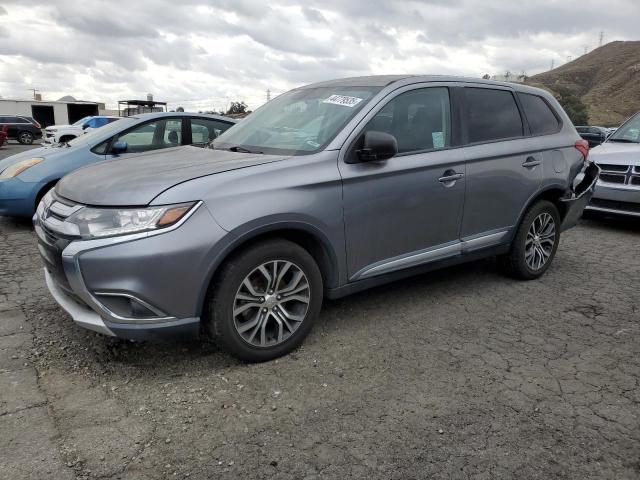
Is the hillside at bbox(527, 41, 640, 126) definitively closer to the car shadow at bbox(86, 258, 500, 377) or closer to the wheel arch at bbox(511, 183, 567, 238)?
the wheel arch at bbox(511, 183, 567, 238)

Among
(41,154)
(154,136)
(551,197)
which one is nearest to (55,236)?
(551,197)

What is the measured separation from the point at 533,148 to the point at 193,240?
328cm

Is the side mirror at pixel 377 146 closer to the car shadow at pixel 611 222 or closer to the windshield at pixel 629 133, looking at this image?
the car shadow at pixel 611 222

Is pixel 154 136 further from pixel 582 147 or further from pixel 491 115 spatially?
pixel 582 147

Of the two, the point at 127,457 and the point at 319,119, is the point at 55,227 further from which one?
the point at 319,119

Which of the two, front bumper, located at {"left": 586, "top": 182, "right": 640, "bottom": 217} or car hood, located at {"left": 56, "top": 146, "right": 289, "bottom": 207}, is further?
front bumper, located at {"left": 586, "top": 182, "right": 640, "bottom": 217}

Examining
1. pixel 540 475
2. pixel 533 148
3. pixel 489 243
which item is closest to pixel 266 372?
pixel 540 475

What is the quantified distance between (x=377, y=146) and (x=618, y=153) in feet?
18.4

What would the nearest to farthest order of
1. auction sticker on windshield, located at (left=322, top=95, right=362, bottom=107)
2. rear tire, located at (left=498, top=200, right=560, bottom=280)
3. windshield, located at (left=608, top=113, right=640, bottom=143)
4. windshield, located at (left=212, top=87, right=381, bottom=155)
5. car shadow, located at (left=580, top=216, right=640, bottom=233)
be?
windshield, located at (left=212, top=87, right=381, bottom=155) < auction sticker on windshield, located at (left=322, top=95, right=362, bottom=107) < rear tire, located at (left=498, top=200, right=560, bottom=280) < car shadow, located at (left=580, top=216, right=640, bottom=233) < windshield, located at (left=608, top=113, right=640, bottom=143)

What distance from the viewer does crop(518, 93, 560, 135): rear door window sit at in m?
4.93

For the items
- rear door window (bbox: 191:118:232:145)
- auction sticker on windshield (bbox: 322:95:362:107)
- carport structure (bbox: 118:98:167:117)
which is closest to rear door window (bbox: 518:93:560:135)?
auction sticker on windshield (bbox: 322:95:362:107)

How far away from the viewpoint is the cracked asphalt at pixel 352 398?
2.47 metres

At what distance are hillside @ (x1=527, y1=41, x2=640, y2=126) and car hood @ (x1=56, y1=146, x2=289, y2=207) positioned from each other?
173ft

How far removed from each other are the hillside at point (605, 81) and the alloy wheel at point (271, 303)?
5275 centimetres
